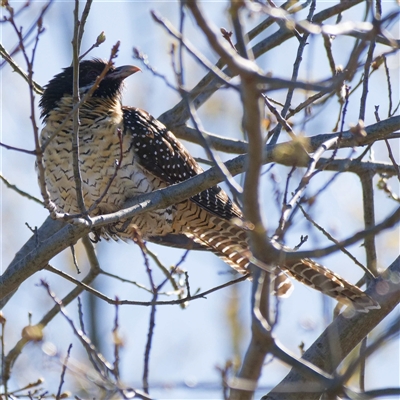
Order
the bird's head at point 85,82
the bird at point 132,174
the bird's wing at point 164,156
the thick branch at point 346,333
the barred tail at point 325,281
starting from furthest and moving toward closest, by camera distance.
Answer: the bird's head at point 85,82
the bird's wing at point 164,156
the bird at point 132,174
the barred tail at point 325,281
the thick branch at point 346,333

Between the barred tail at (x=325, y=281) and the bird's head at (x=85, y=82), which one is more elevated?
the bird's head at (x=85, y=82)

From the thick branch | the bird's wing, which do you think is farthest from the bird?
the thick branch

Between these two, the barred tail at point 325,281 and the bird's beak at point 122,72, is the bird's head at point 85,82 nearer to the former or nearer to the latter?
the bird's beak at point 122,72

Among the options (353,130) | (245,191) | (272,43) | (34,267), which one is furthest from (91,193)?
(245,191)

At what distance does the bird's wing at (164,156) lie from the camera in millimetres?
6168

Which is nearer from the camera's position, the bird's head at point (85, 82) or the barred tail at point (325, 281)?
the barred tail at point (325, 281)

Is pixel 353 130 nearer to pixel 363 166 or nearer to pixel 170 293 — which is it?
pixel 363 166

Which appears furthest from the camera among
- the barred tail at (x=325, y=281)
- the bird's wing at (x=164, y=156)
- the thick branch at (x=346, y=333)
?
the bird's wing at (x=164, y=156)

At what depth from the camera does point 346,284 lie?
5.70 m

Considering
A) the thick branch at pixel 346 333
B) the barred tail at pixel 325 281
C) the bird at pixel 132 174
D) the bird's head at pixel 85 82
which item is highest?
the bird's head at pixel 85 82

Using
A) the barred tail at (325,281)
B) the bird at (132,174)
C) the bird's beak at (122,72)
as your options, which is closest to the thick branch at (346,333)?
the barred tail at (325,281)

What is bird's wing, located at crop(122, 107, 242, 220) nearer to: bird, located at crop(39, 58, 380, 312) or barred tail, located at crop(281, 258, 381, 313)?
bird, located at crop(39, 58, 380, 312)

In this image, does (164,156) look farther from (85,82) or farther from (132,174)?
(85,82)

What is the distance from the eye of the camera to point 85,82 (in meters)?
6.76
